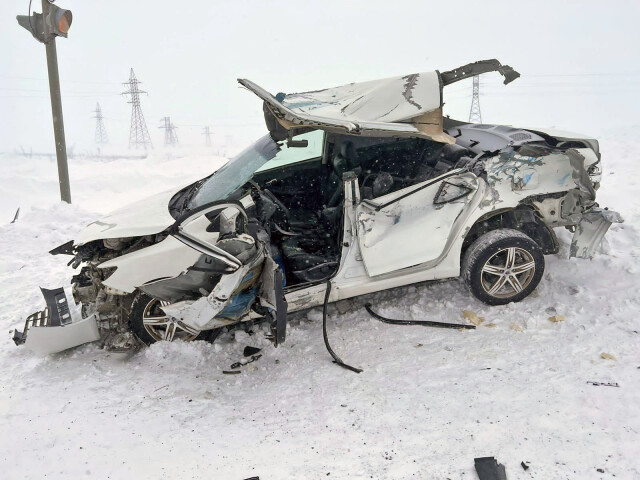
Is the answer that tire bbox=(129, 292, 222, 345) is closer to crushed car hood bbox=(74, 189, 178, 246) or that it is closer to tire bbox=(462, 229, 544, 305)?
crushed car hood bbox=(74, 189, 178, 246)

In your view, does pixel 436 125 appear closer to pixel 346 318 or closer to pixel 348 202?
pixel 348 202

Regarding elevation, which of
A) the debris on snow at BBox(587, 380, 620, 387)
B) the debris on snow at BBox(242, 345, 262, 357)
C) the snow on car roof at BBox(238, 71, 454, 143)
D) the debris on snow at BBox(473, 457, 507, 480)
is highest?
the snow on car roof at BBox(238, 71, 454, 143)

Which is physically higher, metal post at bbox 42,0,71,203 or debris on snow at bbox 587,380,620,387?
metal post at bbox 42,0,71,203

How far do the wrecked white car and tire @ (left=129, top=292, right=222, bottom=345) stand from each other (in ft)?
0.04

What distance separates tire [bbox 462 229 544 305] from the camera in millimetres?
3824

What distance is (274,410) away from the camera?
10.0 feet

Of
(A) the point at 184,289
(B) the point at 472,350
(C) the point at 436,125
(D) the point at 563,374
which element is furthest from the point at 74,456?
(C) the point at 436,125

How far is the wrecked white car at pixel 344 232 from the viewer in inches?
129

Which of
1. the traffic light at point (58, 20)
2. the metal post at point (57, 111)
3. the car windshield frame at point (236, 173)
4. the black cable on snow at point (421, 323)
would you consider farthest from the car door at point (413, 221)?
the traffic light at point (58, 20)

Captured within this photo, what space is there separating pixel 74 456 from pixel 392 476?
191cm

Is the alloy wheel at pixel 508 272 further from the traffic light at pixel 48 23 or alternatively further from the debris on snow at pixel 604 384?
the traffic light at pixel 48 23

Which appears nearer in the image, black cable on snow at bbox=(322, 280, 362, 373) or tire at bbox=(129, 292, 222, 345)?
black cable on snow at bbox=(322, 280, 362, 373)

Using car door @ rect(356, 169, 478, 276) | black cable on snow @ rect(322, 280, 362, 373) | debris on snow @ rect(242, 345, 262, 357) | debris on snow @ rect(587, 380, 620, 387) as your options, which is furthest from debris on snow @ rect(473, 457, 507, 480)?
debris on snow @ rect(242, 345, 262, 357)

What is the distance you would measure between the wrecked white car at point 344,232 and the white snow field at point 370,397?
30 cm
